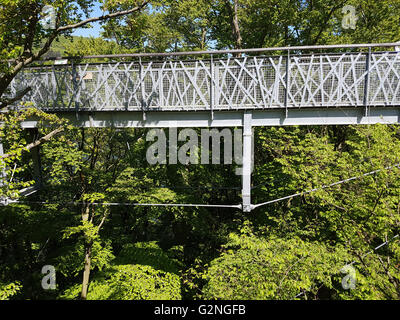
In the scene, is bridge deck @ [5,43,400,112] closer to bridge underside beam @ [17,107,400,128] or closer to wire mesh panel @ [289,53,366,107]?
wire mesh panel @ [289,53,366,107]

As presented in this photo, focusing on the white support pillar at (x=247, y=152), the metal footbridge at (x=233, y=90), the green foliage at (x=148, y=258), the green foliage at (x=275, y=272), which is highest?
the metal footbridge at (x=233, y=90)

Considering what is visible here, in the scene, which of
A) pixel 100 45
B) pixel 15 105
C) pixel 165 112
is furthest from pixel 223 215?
pixel 100 45

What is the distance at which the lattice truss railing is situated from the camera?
686 centimetres

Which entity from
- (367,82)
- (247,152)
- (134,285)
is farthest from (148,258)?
(367,82)

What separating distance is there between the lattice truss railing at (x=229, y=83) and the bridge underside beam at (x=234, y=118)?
193 millimetres

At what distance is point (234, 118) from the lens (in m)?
7.27

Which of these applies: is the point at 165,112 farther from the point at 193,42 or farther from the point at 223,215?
the point at 193,42

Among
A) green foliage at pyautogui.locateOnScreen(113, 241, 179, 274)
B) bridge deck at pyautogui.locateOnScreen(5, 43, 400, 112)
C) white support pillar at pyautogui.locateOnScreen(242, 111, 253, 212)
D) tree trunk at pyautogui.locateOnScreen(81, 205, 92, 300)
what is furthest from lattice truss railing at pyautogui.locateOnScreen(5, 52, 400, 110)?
green foliage at pyautogui.locateOnScreen(113, 241, 179, 274)

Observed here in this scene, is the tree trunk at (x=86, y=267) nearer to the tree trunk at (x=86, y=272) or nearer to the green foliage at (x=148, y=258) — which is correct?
the tree trunk at (x=86, y=272)

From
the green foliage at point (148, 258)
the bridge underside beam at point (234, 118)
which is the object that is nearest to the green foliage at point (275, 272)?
the bridge underside beam at point (234, 118)

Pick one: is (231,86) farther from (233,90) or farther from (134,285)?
(134,285)

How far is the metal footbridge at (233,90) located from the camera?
6859 millimetres

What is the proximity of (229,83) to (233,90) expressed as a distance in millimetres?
310

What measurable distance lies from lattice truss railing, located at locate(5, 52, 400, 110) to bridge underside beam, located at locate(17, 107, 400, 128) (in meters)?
0.19
